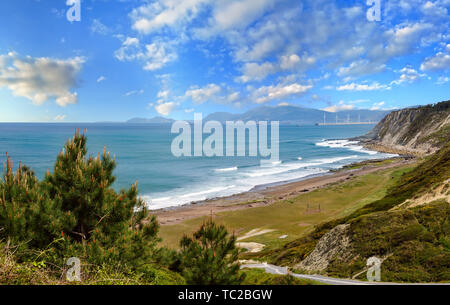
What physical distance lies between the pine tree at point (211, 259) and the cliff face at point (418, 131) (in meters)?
102

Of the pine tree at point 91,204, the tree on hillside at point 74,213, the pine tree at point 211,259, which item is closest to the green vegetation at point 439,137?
the pine tree at point 211,259

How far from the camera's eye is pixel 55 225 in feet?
23.7

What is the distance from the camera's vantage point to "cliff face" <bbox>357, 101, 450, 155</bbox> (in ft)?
304

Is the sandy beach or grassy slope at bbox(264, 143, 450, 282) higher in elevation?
grassy slope at bbox(264, 143, 450, 282)

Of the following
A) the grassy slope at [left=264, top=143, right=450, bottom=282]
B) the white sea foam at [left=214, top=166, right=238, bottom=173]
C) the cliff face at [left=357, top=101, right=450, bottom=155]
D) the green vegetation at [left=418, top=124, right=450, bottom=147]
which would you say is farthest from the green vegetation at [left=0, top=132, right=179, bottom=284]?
the green vegetation at [left=418, top=124, right=450, bottom=147]

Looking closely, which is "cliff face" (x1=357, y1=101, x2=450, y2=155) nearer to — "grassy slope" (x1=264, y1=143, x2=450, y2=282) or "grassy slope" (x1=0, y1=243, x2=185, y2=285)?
"grassy slope" (x1=264, y1=143, x2=450, y2=282)

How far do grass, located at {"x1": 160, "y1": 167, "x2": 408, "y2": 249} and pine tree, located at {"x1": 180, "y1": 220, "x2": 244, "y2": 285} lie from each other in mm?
19381

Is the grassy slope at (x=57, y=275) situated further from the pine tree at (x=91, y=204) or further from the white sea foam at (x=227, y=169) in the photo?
the white sea foam at (x=227, y=169)

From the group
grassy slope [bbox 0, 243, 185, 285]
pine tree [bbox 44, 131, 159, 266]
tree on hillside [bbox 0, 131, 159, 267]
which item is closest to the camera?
grassy slope [bbox 0, 243, 185, 285]

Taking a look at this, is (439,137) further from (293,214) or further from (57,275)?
(57,275)

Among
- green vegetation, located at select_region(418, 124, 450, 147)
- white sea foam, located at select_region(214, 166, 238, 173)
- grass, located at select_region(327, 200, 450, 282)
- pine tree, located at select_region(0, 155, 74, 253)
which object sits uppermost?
green vegetation, located at select_region(418, 124, 450, 147)
